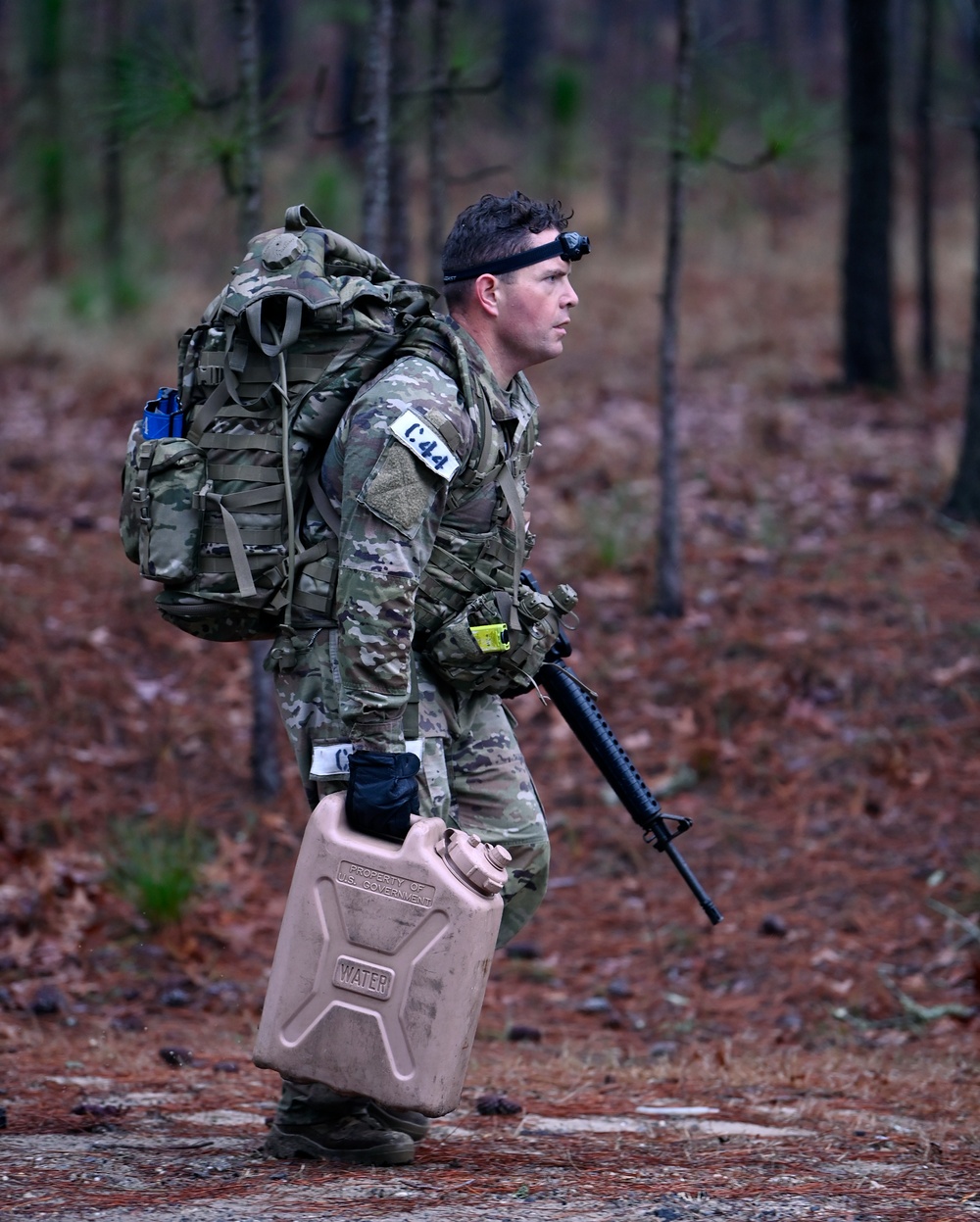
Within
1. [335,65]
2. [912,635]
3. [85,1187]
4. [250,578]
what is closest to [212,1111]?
[85,1187]

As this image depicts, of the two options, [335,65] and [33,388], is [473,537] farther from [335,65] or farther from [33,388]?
[335,65]

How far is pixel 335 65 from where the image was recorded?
29.7 metres

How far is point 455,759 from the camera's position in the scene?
3594 millimetres

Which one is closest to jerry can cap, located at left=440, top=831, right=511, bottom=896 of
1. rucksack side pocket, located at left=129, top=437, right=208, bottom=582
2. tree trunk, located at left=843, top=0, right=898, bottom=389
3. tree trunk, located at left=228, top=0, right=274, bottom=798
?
rucksack side pocket, located at left=129, top=437, right=208, bottom=582

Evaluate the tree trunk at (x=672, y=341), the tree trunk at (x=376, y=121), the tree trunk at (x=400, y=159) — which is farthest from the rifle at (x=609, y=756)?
the tree trunk at (x=400, y=159)

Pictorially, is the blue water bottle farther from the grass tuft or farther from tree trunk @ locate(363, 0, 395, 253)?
tree trunk @ locate(363, 0, 395, 253)

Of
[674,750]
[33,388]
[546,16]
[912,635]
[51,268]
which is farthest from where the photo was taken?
[546,16]

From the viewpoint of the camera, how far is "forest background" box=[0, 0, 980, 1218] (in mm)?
4969

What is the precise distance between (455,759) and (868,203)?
9.51 metres

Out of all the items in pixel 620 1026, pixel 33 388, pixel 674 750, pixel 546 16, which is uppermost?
pixel 546 16

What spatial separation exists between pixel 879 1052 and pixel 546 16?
128ft

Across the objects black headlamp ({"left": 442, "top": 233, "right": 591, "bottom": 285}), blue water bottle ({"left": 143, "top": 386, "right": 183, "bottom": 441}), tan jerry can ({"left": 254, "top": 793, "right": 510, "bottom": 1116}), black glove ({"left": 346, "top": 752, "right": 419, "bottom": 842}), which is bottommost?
tan jerry can ({"left": 254, "top": 793, "right": 510, "bottom": 1116})

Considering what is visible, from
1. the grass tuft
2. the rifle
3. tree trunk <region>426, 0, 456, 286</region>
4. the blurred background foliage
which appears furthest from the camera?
tree trunk <region>426, 0, 456, 286</region>

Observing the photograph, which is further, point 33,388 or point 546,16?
point 546,16
